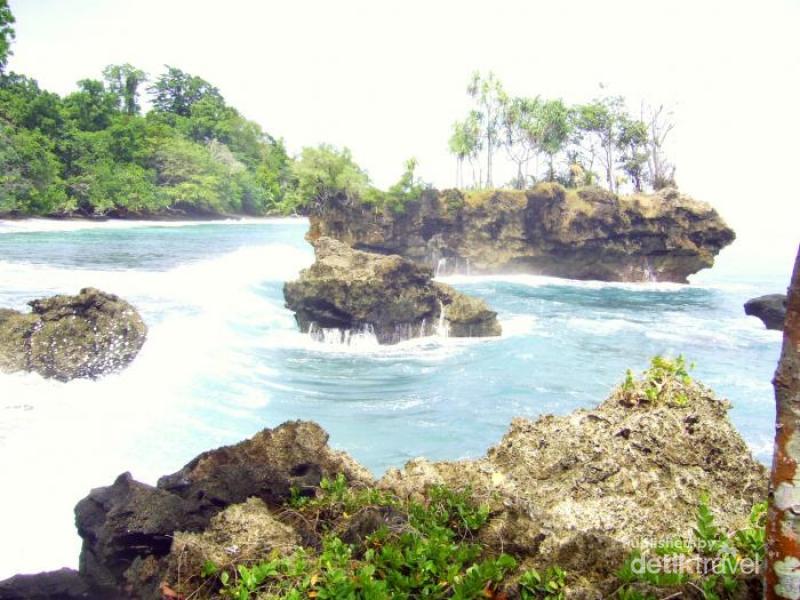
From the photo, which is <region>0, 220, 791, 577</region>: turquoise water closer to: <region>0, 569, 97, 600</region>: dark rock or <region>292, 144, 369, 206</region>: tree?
<region>0, 569, 97, 600</region>: dark rock

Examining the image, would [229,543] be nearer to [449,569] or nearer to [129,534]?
[129,534]

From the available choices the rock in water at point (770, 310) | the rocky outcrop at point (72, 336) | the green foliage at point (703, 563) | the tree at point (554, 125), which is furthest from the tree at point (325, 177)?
the green foliage at point (703, 563)

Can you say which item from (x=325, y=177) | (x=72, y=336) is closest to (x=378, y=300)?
(x=72, y=336)

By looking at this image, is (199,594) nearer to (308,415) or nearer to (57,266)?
→ (308,415)

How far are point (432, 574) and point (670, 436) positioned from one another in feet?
7.44

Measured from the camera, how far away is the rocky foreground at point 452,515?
297 centimetres

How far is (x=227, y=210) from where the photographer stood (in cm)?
6781

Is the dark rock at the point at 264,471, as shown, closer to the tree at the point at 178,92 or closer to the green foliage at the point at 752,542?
the green foliage at the point at 752,542

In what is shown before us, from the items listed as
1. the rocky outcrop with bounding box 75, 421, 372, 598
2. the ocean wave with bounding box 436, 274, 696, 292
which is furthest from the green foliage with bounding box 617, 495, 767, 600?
the ocean wave with bounding box 436, 274, 696, 292

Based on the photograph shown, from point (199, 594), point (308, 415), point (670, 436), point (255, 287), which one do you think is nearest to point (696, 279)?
point (255, 287)

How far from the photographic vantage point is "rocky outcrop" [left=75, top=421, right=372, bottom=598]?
3971 mm

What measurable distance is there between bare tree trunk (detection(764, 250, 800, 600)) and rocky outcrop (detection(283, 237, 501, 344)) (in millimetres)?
15363

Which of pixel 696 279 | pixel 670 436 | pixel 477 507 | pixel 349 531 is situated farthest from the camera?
pixel 696 279

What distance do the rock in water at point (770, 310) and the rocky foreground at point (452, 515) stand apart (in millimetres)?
20179
